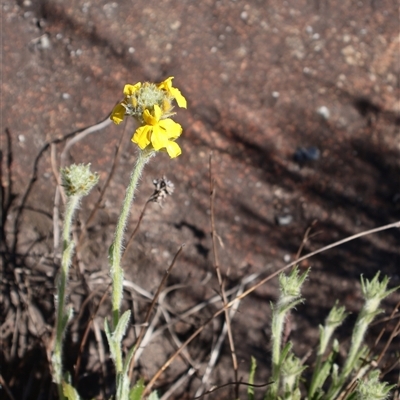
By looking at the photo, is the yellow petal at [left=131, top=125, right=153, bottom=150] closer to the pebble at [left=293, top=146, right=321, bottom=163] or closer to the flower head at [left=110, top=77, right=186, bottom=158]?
the flower head at [left=110, top=77, right=186, bottom=158]

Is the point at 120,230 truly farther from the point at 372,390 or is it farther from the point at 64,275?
the point at 372,390

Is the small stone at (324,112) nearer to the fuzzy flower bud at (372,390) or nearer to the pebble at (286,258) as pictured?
the pebble at (286,258)

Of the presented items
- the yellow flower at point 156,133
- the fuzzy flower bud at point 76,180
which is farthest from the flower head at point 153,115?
the fuzzy flower bud at point 76,180

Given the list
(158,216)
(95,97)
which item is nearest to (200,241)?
(158,216)

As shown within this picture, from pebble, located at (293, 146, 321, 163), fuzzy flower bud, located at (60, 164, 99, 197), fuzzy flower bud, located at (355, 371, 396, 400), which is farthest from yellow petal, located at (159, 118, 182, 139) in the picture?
pebble, located at (293, 146, 321, 163)

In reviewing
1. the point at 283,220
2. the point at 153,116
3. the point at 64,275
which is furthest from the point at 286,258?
the point at 153,116

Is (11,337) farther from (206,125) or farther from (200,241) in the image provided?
(206,125)
